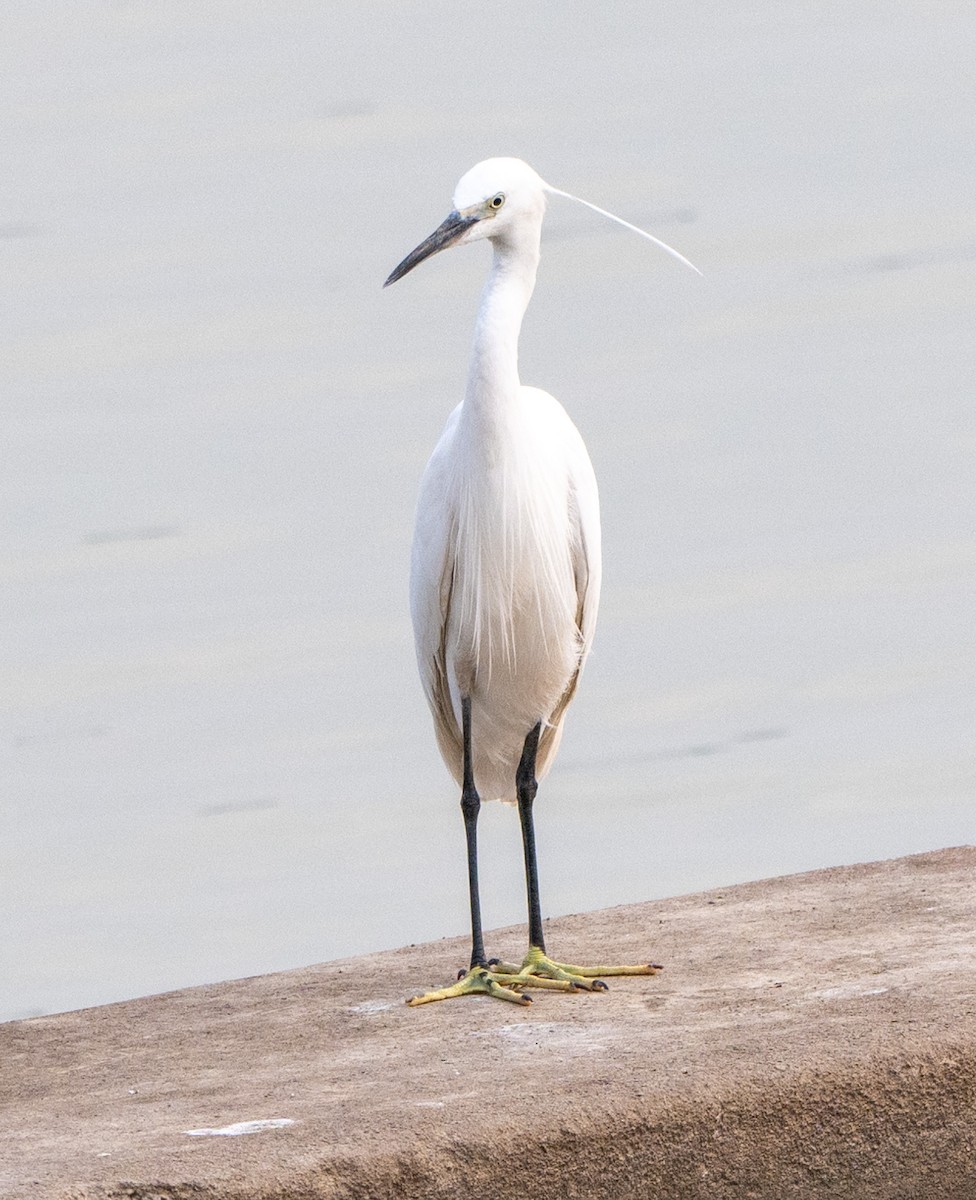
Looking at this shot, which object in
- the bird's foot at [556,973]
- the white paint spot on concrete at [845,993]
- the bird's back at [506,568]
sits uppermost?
the bird's back at [506,568]

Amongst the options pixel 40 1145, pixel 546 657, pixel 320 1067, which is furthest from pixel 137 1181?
pixel 546 657

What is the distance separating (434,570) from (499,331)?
0.59 meters

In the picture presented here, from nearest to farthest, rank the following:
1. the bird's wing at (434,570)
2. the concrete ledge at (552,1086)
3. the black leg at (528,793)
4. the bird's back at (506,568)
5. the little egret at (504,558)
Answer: the concrete ledge at (552,1086)
the little egret at (504,558)
the bird's back at (506,568)
the bird's wing at (434,570)
the black leg at (528,793)

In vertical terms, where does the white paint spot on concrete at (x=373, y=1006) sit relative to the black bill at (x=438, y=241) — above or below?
below

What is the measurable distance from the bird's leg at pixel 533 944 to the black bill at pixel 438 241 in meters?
1.18

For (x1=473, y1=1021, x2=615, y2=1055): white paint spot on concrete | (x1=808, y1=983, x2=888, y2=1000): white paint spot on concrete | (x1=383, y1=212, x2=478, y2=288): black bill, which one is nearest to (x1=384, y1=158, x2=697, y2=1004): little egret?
(x1=383, y1=212, x2=478, y2=288): black bill

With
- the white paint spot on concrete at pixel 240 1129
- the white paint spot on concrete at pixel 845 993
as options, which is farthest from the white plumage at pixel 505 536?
the white paint spot on concrete at pixel 240 1129

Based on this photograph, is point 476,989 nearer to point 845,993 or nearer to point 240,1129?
point 845,993

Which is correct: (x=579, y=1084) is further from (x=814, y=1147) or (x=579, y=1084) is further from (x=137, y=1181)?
(x=137, y=1181)

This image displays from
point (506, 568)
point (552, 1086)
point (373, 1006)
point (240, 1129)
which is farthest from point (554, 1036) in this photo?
point (506, 568)

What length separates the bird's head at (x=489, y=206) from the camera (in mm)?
4191

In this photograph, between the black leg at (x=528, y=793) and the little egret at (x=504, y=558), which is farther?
the black leg at (x=528, y=793)

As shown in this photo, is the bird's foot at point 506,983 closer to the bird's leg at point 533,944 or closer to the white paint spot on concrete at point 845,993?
the bird's leg at point 533,944

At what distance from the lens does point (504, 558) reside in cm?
447
